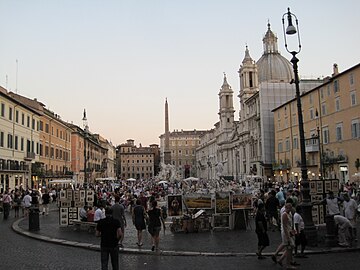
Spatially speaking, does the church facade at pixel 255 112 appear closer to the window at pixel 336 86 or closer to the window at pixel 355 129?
the window at pixel 355 129

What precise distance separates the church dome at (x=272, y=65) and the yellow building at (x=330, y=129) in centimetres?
2308

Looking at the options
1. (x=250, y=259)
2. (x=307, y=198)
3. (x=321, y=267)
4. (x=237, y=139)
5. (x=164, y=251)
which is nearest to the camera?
(x=321, y=267)

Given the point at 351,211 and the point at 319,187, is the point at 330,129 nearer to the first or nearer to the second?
the point at 319,187

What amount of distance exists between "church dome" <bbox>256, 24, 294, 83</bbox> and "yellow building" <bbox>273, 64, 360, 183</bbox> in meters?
23.1

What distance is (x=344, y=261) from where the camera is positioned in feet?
34.4

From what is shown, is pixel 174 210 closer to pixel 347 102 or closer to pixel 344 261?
pixel 344 261

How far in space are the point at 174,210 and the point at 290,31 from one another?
8.79m

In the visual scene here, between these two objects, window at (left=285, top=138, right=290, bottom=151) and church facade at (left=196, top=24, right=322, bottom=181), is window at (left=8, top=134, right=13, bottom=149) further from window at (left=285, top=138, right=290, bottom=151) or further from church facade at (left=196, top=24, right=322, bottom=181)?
window at (left=285, top=138, right=290, bottom=151)

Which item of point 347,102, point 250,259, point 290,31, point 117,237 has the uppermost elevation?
point 347,102

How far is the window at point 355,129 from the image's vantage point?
38844 mm

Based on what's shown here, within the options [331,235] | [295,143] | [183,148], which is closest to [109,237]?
[331,235]

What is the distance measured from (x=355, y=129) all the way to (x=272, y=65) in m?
42.5

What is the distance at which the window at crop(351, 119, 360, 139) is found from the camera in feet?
127

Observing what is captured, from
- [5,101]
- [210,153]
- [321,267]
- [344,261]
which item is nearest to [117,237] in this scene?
[321,267]
